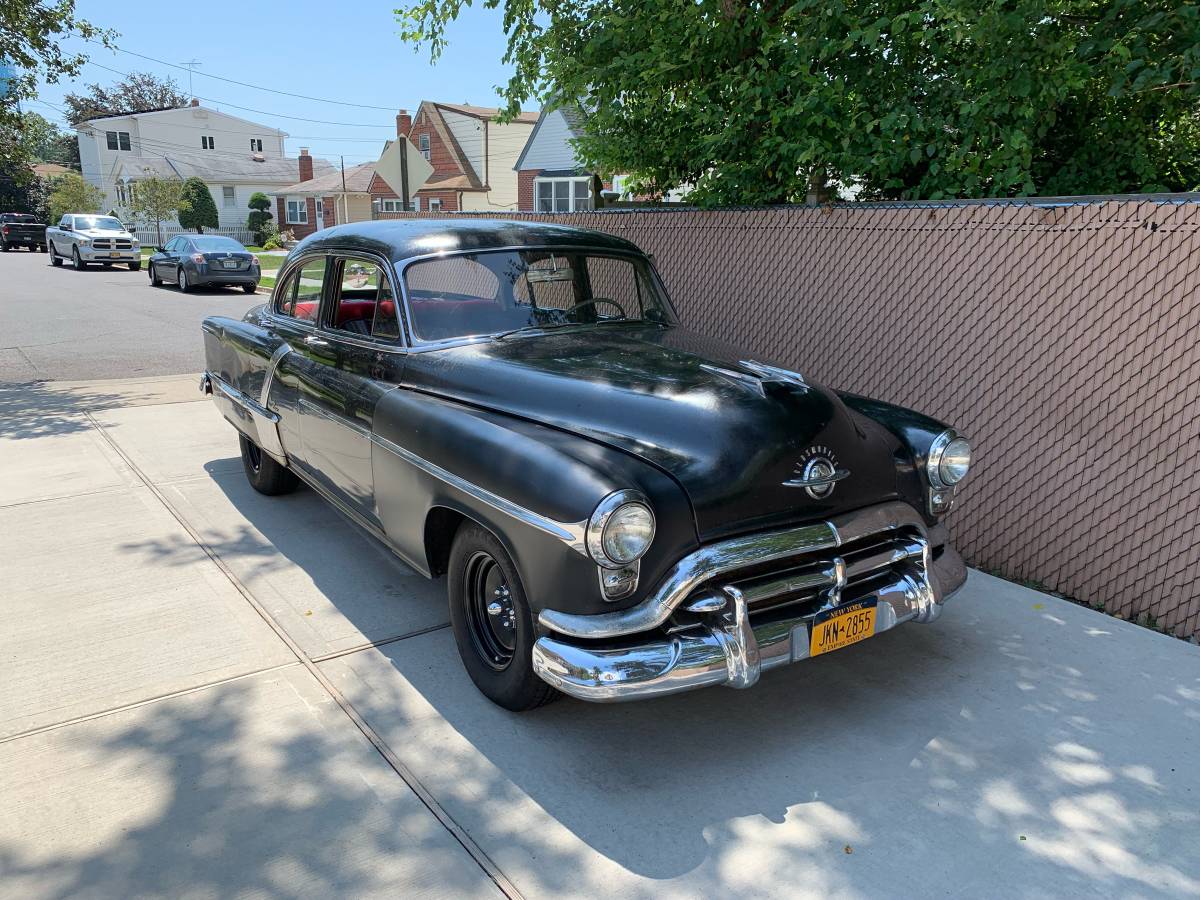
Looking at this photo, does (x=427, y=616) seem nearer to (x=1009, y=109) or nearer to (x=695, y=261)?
(x=695, y=261)

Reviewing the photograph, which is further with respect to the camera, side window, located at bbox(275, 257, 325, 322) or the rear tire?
the rear tire

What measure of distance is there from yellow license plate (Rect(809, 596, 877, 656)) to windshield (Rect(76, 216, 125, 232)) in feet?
98.5

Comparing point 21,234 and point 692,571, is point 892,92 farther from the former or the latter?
point 21,234

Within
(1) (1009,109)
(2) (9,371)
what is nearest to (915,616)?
(1) (1009,109)

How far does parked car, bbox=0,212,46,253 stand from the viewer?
37.4 metres

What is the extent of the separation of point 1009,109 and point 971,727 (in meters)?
4.21

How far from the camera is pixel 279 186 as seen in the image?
1991 inches

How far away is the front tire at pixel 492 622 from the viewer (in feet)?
10.3

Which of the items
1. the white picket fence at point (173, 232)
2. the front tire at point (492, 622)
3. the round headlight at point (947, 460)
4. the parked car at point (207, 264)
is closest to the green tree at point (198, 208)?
the white picket fence at point (173, 232)

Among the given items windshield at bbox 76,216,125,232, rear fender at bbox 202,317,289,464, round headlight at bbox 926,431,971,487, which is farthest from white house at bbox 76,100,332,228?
round headlight at bbox 926,431,971,487

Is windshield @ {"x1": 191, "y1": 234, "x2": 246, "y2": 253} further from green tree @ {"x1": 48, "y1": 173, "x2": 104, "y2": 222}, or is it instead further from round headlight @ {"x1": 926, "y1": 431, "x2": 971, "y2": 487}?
green tree @ {"x1": 48, "y1": 173, "x2": 104, "y2": 222}

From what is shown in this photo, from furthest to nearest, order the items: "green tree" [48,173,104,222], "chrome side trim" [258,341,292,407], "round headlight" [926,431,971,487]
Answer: "green tree" [48,173,104,222]
"chrome side trim" [258,341,292,407]
"round headlight" [926,431,971,487]

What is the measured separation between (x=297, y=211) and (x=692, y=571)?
2023 inches

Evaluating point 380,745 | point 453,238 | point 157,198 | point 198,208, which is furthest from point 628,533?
point 198,208
